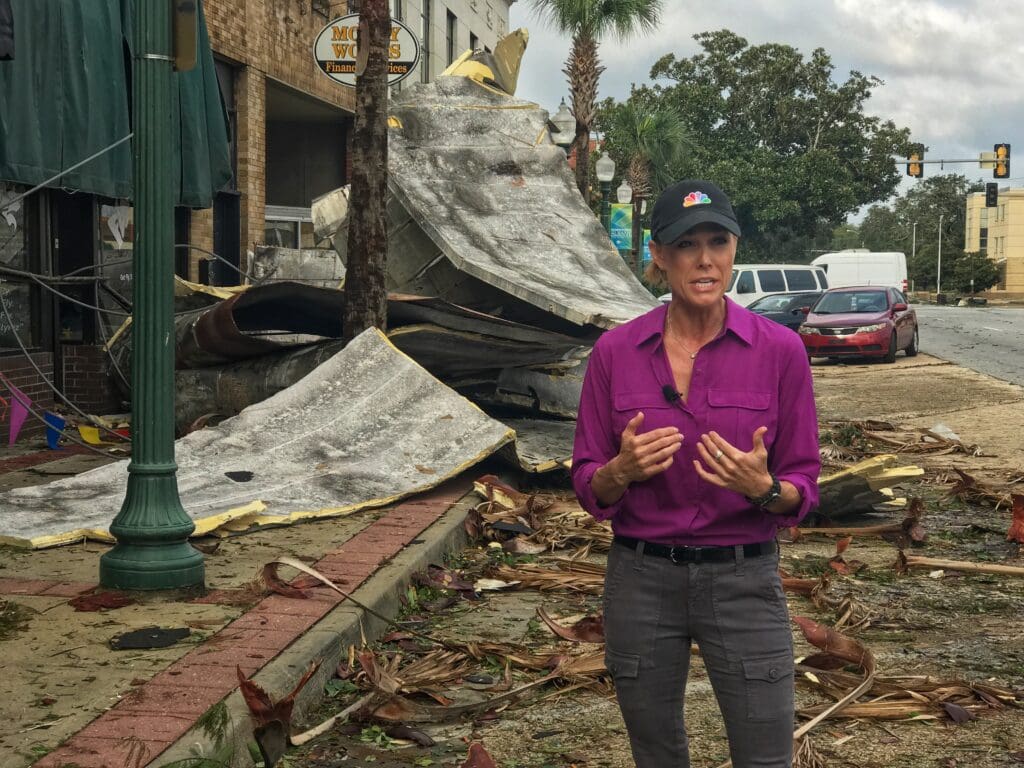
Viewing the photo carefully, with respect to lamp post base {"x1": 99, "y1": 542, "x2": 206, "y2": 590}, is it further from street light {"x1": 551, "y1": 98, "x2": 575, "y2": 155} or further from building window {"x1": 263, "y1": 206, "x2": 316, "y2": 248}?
building window {"x1": 263, "y1": 206, "x2": 316, "y2": 248}

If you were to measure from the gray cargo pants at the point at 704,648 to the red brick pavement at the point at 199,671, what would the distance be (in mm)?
1620

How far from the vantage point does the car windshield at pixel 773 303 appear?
31578 mm

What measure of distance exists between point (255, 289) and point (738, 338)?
338 inches

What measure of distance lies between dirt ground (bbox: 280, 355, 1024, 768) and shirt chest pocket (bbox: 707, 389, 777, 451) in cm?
183

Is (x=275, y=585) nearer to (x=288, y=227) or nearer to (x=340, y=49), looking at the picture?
(x=340, y=49)

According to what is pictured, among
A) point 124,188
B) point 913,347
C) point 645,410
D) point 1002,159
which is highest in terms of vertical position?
point 1002,159

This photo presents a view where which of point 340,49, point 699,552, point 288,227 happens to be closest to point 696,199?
point 699,552

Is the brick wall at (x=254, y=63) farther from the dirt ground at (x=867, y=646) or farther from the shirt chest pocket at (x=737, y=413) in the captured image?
the shirt chest pocket at (x=737, y=413)

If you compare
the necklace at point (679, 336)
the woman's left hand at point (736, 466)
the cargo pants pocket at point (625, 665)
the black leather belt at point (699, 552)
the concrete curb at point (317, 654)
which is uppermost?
the necklace at point (679, 336)

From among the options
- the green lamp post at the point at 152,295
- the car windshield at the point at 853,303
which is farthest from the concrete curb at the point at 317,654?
the car windshield at the point at 853,303

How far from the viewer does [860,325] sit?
27688mm

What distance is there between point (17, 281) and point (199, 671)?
895 cm

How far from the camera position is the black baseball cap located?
3.19 metres

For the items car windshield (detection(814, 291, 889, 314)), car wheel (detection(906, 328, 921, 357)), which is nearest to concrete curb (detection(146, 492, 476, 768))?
car windshield (detection(814, 291, 889, 314))
